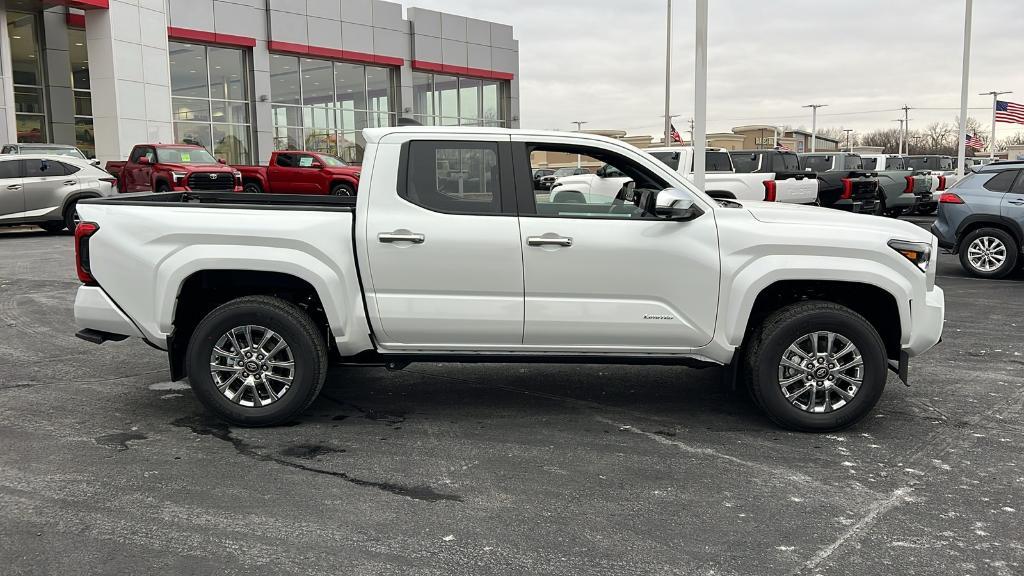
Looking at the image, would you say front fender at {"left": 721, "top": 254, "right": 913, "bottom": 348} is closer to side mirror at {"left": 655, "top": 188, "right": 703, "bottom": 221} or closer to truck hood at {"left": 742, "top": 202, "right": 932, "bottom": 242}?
truck hood at {"left": 742, "top": 202, "right": 932, "bottom": 242}

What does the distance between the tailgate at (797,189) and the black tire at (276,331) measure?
46.4ft

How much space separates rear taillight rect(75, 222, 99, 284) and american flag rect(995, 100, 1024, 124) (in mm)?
37545

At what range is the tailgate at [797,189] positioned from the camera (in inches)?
699

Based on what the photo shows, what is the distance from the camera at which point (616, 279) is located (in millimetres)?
5172

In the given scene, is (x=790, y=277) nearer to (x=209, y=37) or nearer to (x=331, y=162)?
(x=331, y=162)

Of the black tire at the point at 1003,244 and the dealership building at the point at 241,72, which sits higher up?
the dealership building at the point at 241,72

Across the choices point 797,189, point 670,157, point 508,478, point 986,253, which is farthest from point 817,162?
point 508,478

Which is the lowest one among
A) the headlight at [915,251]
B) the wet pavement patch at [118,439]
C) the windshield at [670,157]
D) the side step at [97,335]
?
the wet pavement patch at [118,439]

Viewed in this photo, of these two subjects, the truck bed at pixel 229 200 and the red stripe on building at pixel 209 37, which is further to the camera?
the red stripe on building at pixel 209 37

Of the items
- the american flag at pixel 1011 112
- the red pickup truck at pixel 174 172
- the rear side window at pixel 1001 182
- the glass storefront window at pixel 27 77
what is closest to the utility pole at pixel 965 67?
the american flag at pixel 1011 112

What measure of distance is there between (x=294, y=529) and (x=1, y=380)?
3.98 metres

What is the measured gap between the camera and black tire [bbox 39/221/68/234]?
1938 centimetres

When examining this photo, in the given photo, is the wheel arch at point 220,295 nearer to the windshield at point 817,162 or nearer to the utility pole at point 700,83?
the utility pole at point 700,83

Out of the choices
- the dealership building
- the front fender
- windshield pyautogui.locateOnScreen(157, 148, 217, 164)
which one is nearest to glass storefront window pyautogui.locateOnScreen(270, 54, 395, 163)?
the dealership building
